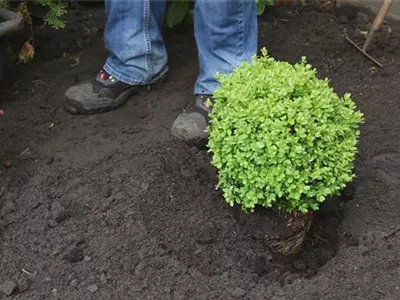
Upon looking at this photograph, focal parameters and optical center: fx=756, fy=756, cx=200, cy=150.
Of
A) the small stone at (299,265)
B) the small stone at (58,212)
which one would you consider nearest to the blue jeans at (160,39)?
the small stone at (58,212)

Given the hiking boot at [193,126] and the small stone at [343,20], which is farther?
the small stone at [343,20]

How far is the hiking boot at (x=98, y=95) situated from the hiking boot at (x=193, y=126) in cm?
34

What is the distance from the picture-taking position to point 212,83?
10.0 ft

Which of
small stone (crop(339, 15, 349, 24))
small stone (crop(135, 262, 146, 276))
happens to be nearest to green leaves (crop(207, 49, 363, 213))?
small stone (crop(135, 262, 146, 276))

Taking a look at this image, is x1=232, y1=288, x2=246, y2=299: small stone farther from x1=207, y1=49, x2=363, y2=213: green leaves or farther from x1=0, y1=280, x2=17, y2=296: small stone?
x1=0, y1=280, x2=17, y2=296: small stone

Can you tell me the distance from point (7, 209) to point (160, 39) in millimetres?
1065

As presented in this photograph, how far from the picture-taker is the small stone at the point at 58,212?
2.59 meters

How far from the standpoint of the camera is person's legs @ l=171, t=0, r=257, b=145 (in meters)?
2.90

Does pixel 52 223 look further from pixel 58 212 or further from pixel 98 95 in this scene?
pixel 98 95

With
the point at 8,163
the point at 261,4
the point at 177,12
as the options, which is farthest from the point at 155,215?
the point at 261,4

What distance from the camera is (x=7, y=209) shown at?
2619mm

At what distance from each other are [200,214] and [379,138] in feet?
2.73

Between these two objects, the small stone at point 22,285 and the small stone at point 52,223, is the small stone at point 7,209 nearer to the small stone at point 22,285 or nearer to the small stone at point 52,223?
the small stone at point 52,223

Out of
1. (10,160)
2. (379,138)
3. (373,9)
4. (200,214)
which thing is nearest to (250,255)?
(200,214)
